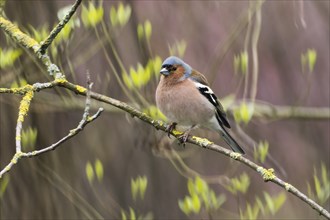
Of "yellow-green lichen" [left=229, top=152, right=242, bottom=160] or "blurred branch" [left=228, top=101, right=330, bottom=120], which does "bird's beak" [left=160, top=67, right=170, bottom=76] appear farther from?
"yellow-green lichen" [left=229, top=152, right=242, bottom=160]

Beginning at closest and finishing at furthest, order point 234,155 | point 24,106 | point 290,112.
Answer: point 24,106, point 234,155, point 290,112

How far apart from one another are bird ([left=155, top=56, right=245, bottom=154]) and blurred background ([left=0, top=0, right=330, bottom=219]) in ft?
0.40

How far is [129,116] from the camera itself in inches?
191

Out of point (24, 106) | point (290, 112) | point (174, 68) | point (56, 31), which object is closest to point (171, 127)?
point (174, 68)

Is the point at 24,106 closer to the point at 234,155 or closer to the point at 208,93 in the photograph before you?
the point at 234,155

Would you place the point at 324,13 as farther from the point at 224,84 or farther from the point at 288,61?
the point at 224,84

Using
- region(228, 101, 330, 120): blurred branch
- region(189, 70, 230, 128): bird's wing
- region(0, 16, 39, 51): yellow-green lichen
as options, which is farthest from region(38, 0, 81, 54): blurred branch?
region(228, 101, 330, 120): blurred branch

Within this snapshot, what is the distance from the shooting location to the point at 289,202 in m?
6.18

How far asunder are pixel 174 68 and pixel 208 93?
0.96 ft

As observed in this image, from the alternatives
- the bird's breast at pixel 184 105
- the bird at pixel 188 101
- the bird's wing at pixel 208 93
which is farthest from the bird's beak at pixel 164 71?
the bird's wing at pixel 208 93

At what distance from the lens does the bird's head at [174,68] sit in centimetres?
436

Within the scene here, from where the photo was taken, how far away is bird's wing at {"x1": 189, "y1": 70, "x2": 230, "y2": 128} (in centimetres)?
446

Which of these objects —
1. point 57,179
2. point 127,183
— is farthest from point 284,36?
point 57,179

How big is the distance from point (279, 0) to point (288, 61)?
52 cm
